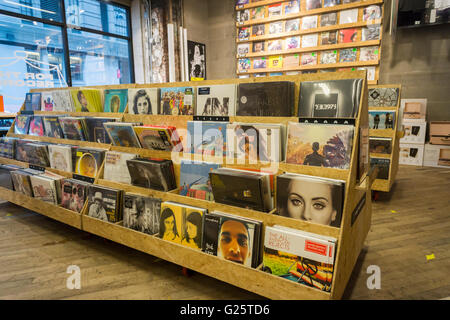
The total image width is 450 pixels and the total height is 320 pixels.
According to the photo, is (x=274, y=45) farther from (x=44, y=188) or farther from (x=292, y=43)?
(x=44, y=188)

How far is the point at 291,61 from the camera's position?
5324 millimetres

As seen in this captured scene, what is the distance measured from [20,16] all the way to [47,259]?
451cm

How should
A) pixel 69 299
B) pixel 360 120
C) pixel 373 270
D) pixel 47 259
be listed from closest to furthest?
pixel 360 120 → pixel 69 299 → pixel 373 270 → pixel 47 259

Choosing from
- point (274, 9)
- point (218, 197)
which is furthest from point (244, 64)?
point (218, 197)

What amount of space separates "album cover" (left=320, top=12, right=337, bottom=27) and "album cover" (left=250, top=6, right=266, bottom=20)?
1099 millimetres

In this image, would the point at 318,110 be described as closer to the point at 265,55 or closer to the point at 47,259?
the point at 47,259

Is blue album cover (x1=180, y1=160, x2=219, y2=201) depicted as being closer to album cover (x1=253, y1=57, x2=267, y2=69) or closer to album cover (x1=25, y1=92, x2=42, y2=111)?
album cover (x1=25, y1=92, x2=42, y2=111)

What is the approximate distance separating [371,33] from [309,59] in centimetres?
102

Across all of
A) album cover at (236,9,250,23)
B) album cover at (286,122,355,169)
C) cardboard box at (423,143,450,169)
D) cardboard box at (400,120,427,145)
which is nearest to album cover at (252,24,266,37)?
album cover at (236,9,250,23)

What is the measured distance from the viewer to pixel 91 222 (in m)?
2.00

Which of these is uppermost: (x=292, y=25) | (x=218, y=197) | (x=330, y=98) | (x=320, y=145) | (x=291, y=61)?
(x=292, y=25)

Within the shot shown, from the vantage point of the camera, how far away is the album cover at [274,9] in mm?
5258

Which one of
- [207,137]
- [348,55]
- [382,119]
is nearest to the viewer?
[207,137]
